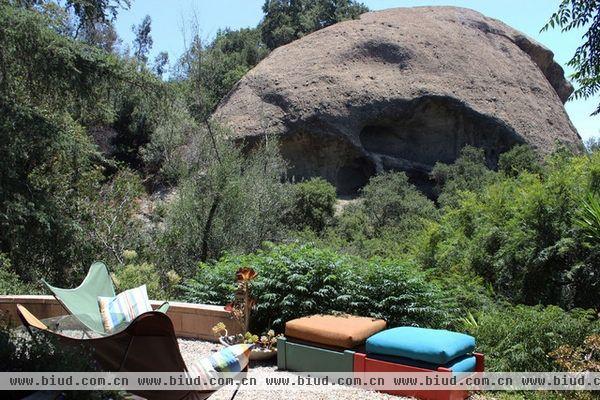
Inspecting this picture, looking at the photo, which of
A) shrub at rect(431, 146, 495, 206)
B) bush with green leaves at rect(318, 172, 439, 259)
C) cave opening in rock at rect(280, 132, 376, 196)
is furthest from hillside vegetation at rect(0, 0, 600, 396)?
cave opening in rock at rect(280, 132, 376, 196)

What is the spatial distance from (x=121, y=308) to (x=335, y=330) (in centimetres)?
211

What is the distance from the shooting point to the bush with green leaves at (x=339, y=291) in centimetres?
676

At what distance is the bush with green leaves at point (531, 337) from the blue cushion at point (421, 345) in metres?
1.06

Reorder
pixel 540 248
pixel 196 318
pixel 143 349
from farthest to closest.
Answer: pixel 540 248
pixel 196 318
pixel 143 349

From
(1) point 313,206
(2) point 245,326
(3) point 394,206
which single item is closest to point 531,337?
(2) point 245,326

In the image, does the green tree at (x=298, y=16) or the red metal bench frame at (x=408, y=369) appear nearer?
the red metal bench frame at (x=408, y=369)

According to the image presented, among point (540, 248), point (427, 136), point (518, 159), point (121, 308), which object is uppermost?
point (427, 136)

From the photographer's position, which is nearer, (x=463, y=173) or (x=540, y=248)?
(x=540, y=248)

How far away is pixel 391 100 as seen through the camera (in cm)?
2805

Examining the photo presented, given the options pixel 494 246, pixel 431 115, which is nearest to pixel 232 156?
pixel 494 246

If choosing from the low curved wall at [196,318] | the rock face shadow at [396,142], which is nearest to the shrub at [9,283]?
the low curved wall at [196,318]

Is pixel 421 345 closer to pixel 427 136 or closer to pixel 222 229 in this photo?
pixel 222 229

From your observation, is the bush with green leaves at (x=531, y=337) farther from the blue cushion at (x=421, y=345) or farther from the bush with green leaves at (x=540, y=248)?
the bush with green leaves at (x=540, y=248)

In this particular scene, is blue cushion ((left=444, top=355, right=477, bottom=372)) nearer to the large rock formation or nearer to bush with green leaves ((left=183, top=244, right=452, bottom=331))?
bush with green leaves ((left=183, top=244, right=452, bottom=331))
